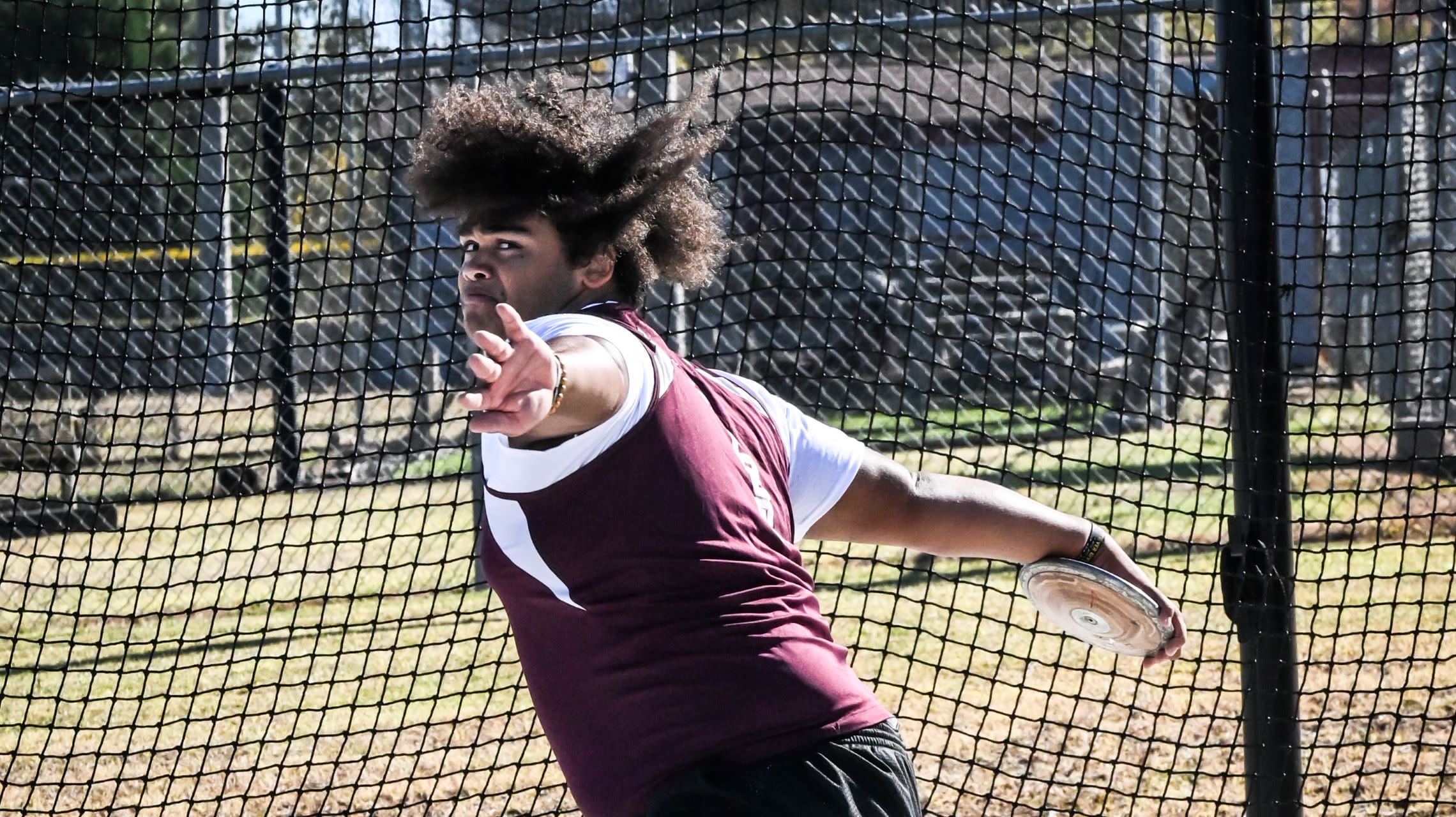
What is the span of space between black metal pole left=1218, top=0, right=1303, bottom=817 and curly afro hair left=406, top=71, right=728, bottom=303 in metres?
1.49

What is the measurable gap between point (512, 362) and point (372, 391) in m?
7.77

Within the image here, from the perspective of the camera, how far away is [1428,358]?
7.77m

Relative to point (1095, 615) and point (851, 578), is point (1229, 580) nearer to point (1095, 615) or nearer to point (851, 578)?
point (1095, 615)

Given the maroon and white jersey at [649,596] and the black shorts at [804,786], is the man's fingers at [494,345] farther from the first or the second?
the black shorts at [804,786]

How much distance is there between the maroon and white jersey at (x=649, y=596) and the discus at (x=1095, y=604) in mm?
588

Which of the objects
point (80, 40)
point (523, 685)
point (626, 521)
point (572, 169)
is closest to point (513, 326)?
point (626, 521)

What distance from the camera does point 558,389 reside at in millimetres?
1560

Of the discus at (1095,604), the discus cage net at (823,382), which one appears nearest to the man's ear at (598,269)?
the discus at (1095,604)

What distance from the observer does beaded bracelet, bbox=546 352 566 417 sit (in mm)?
1554

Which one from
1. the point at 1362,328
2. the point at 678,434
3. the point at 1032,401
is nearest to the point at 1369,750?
the point at 678,434

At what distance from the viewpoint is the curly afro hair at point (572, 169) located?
207 cm

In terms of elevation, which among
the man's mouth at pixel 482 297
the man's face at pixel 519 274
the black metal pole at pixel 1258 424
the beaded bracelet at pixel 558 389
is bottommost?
the black metal pole at pixel 1258 424

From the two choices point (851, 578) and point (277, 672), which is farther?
point (851, 578)

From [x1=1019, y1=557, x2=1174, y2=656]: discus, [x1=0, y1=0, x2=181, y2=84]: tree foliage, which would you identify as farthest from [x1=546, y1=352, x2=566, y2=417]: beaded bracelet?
[x1=0, y1=0, x2=181, y2=84]: tree foliage
